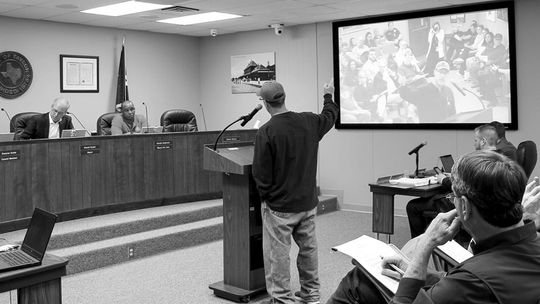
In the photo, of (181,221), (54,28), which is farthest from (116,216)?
(54,28)

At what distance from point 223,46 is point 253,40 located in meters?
0.66

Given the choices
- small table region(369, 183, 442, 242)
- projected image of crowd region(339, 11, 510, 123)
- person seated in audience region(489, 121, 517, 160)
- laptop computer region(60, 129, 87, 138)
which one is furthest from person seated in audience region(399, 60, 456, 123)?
laptop computer region(60, 129, 87, 138)

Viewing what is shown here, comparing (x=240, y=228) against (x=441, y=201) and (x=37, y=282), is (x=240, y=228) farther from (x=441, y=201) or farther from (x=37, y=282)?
(x=441, y=201)

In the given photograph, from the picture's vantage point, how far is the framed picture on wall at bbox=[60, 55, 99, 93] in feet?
26.6

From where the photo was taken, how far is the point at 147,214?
6184mm

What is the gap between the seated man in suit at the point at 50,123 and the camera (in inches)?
231

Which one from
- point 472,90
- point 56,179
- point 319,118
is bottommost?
point 56,179

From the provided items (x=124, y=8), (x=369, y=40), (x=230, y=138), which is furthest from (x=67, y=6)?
(x=369, y=40)

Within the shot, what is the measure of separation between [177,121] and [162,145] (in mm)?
1354

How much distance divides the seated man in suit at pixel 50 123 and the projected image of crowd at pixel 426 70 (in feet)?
12.4

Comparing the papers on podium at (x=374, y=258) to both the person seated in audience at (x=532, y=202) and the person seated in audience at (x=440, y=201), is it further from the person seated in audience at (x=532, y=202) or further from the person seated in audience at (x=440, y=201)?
the person seated in audience at (x=440, y=201)

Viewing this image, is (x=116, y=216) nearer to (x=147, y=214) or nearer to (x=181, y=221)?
(x=147, y=214)

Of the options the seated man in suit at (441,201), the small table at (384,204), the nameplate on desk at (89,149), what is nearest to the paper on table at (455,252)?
the seated man in suit at (441,201)

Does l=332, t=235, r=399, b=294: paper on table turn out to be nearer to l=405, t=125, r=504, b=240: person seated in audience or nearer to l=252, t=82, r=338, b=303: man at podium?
l=252, t=82, r=338, b=303: man at podium
